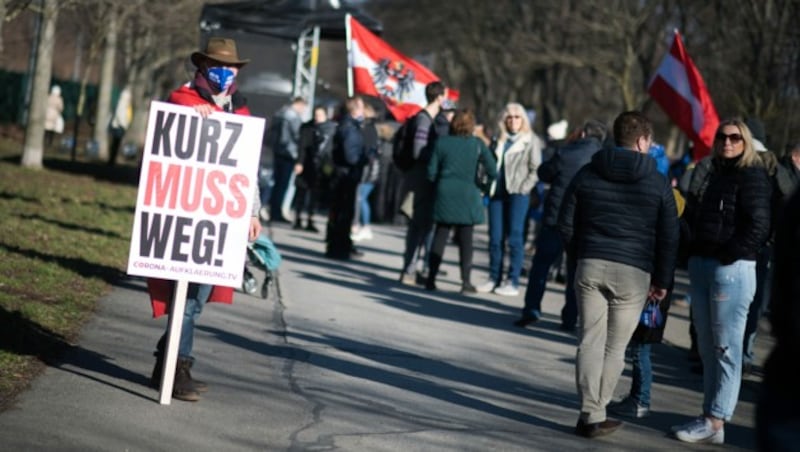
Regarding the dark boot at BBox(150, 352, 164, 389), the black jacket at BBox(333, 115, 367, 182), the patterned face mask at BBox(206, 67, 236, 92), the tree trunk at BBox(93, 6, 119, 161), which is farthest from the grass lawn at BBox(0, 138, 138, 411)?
the tree trunk at BBox(93, 6, 119, 161)

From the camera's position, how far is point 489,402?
30.0ft

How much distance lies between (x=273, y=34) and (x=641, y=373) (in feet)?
54.2

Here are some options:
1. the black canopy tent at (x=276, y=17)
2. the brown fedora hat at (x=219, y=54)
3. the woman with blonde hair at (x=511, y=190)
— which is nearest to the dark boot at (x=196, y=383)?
the brown fedora hat at (x=219, y=54)

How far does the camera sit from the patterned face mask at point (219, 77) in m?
8.15

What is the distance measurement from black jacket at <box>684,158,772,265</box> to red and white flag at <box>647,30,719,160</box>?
22.2ft

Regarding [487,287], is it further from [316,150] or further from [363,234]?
[363,234]

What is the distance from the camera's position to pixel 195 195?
7898 millimetres

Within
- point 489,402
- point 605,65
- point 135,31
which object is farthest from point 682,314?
point 605,65

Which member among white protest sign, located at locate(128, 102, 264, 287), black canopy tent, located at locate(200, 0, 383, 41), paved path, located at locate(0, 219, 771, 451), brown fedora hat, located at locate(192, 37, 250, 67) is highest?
black canopy tent, located at locate(200, 0, 383, 41)

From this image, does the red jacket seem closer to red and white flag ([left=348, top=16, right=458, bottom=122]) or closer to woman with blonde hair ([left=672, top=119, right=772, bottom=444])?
woman with blonde hair ([left=672, top=119, right=772, bottom=444])

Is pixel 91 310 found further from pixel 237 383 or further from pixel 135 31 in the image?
pixel 135 31

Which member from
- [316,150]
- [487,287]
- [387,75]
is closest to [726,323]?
[487,287]

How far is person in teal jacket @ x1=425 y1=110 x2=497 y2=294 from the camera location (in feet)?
47.6

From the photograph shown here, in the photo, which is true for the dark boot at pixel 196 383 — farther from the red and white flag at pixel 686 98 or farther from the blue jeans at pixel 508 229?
the red and white flag at pixel 686 98
